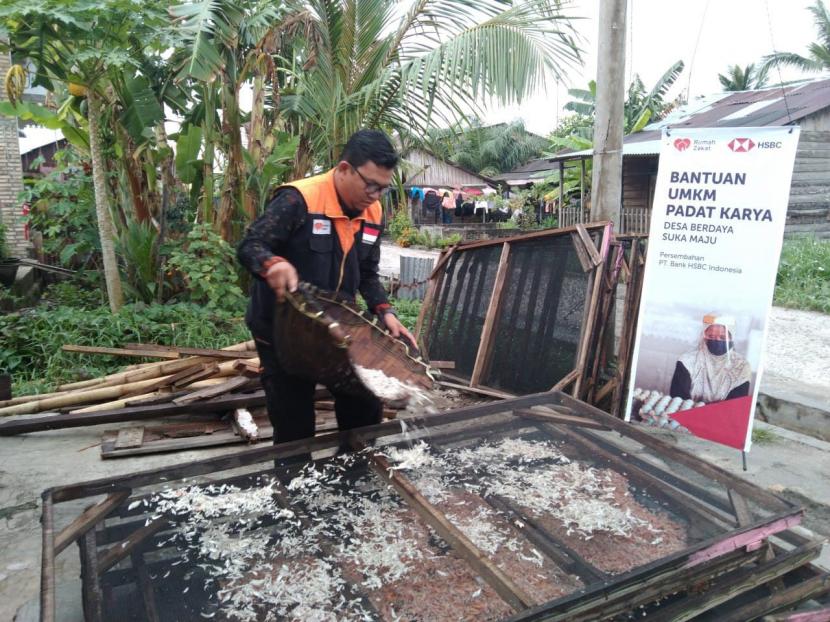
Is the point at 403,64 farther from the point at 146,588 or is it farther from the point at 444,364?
the point at 146,588

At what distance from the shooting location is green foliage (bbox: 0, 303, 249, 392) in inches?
218

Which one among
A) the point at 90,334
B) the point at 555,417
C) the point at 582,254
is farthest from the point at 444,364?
the point at 90,334

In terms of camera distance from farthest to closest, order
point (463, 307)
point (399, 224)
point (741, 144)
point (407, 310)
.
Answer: point (399, 224) < point (407, 310) < point (463, 307) < point (741, 144)

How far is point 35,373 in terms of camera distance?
18.1 ft

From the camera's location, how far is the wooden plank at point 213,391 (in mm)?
4509

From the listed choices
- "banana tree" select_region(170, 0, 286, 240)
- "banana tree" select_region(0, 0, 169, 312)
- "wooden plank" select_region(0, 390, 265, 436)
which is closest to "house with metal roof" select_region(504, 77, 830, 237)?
"banana tree" select_region(170, 0, 286, 240)

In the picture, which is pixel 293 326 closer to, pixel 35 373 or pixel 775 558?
pixel 775 558

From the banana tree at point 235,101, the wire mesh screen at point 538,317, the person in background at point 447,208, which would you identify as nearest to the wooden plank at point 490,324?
the wire mesh screen at point 538,317

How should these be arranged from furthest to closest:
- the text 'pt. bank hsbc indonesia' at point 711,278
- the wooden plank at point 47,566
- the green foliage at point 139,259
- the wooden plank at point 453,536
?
the green foliage at point 139,259, the text 'pt. bank hsbc indonesia' at point 711,278, the wooden plank at point 453,536, the wooden plank at point 47,566

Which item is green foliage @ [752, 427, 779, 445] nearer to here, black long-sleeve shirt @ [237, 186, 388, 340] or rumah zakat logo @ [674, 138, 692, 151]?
rumah zakat logo @ [674, 138, 692, 151]

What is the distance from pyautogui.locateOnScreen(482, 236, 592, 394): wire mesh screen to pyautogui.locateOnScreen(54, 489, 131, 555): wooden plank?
10.6ft

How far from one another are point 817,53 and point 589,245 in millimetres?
27957

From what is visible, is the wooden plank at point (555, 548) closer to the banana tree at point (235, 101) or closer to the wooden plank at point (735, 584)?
the wooden plank at point (735, 584)

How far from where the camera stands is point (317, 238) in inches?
103
